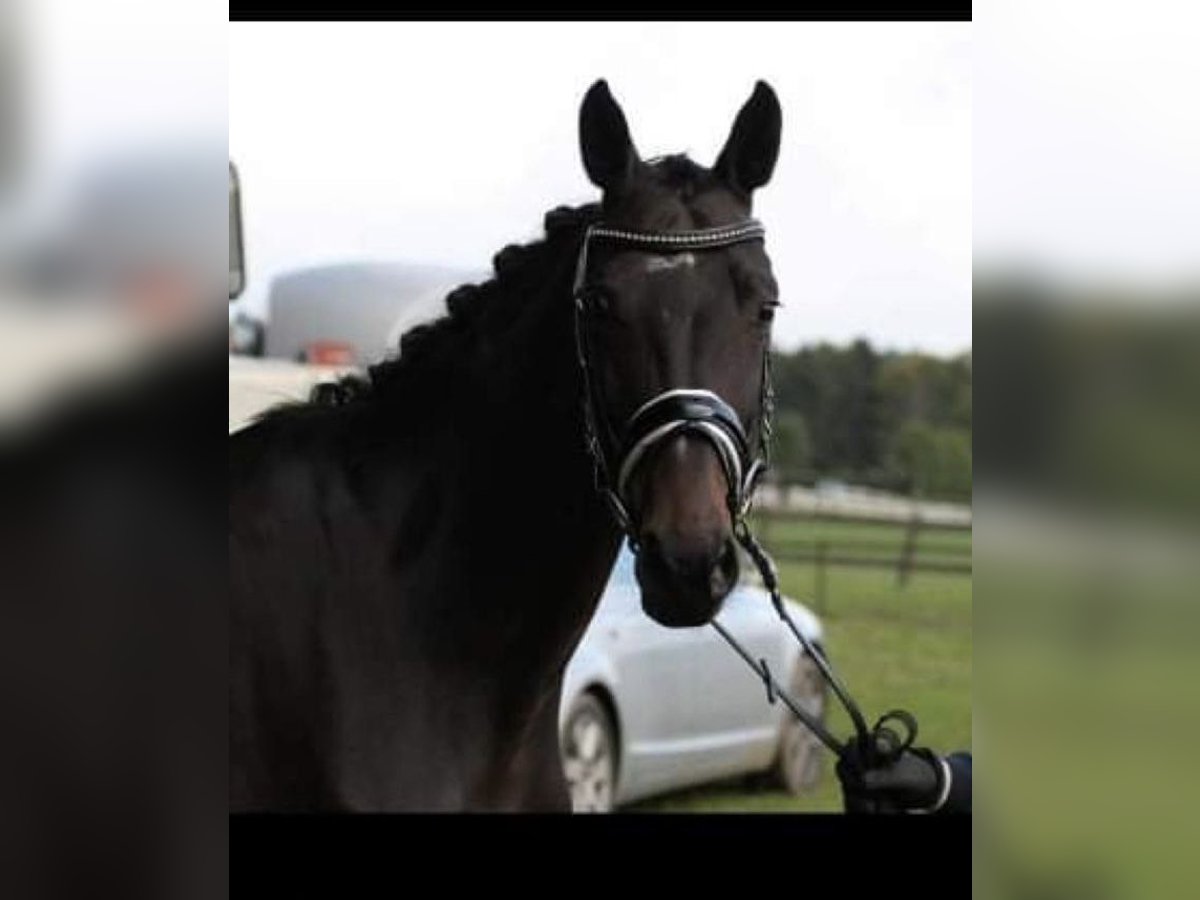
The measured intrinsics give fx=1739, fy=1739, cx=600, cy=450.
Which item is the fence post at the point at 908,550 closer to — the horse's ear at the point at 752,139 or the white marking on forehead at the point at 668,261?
the horse's ear at the point at 752,139

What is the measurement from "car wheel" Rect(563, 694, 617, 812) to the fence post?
1.29 m

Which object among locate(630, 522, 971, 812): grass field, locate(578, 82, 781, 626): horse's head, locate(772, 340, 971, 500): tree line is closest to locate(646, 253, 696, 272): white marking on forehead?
locate(578, 82, 781, 626): horse's head

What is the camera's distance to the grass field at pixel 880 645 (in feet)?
15.5

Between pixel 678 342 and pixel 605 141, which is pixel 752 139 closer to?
pixel 605 141

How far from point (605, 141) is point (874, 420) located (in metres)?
2.63

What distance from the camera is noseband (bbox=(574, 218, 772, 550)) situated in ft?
8.47

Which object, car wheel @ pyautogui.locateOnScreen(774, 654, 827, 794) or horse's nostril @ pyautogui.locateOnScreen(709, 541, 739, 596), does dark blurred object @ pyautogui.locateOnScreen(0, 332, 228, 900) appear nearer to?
horse's nostril @ pyautogui.locateOnScreen(709, 541, 739, 596)

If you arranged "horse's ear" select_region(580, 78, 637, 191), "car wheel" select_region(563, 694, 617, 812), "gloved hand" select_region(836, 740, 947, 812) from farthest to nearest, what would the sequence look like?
"car wheel" select_region(563, 694, 617, 812)
"gloved hand" select_region(836, 740, 947, 812)
"horse's ear" select_region(580, 78, 637, 191)

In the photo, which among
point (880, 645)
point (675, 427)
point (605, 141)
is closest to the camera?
point (675, 427)

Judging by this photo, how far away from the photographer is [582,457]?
9.32 ft

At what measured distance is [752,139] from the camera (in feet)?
9.20

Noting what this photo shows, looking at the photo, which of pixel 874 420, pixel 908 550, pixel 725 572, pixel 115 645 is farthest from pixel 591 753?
pixel 115 645

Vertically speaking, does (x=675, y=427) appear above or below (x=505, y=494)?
above

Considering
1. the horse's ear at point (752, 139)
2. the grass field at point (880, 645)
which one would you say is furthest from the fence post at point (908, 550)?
the horse's ear at point (752, 139)
